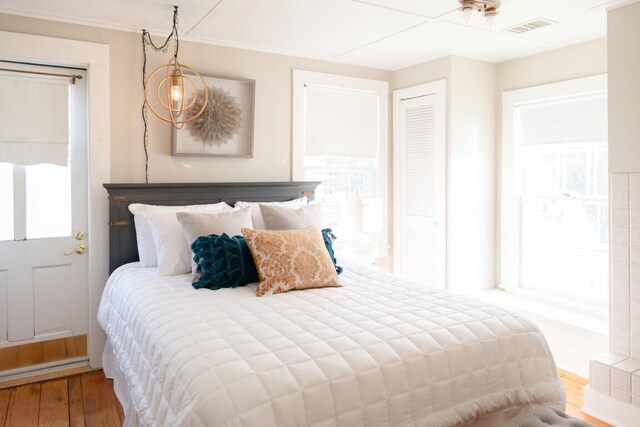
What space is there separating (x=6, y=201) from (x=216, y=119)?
1.49m

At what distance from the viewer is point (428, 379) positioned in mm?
1758

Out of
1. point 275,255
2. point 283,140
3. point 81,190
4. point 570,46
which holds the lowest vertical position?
point 275,255

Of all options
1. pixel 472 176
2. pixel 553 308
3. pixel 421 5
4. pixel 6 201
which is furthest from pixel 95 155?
pixel 553 308

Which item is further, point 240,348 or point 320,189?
point 320,189

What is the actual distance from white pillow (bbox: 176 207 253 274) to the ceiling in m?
1.28

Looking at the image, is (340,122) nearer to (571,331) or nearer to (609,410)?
(571,331)

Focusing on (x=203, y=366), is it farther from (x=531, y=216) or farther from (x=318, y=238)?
(x=531, y=216)

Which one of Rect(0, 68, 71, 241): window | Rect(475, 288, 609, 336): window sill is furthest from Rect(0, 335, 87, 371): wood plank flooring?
Rect(475, 288, 609, 336): window sill

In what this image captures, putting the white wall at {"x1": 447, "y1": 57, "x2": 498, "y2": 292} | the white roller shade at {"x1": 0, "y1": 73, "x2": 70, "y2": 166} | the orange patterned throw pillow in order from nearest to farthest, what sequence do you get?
the orange patterned throw pillow
the white roller shade at {"x1": 0, "y1": 73, "x2": 70, "y2": 166}
the white wall at {"x1": 447, "y1": 57, "x2": 498, "y2": 292}

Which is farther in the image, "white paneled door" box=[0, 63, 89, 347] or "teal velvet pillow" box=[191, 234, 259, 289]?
"white paneled door" box=[0, 63, 89, 347]

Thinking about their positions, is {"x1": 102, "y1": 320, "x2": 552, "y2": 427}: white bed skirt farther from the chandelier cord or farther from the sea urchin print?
the sea urchin print

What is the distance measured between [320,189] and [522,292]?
77.0 inches

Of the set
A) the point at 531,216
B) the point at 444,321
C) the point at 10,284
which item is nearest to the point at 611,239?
the point at 531,216

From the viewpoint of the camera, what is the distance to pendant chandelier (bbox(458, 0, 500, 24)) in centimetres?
264
